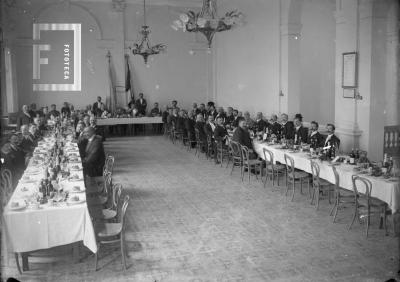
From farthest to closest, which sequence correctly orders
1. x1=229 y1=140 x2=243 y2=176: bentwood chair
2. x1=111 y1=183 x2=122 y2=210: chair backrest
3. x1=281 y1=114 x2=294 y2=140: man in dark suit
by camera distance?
x1=281 y1=114 x2=294 y2=140: man in dark suit → x1=229 y1=140 x2=243 y2=176: bentwood chair → x1=111 y1=183 x2=122 y2=210: chair backrest

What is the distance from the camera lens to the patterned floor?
5855mm

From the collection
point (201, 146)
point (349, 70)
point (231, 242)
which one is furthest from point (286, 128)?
point (231, 242)

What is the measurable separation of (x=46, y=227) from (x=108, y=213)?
1.15 metres

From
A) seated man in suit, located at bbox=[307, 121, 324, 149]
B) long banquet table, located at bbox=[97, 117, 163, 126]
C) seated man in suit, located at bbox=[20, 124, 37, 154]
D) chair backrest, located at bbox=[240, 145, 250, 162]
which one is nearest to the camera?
chair backrest, located at bbox=[240, 145, 250, 162]

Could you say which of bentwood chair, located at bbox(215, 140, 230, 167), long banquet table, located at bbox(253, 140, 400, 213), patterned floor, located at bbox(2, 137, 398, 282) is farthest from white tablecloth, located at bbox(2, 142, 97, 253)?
bentwood chair, located at bbox(215, 140, 230, 167)

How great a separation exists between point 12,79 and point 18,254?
43.2 feet

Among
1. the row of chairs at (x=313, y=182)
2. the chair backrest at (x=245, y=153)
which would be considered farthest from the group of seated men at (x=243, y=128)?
the chair backrest at (x=245, y=153)

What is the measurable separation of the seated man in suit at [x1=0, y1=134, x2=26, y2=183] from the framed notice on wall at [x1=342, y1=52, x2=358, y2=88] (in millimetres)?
7342

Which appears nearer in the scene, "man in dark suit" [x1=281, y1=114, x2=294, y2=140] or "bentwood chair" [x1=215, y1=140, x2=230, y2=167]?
"bentwood chair" [x1=215, y1=140, x2=230, y2=167]

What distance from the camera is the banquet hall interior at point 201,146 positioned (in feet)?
20.1

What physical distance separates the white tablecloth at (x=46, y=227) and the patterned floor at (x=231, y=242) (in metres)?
0.36

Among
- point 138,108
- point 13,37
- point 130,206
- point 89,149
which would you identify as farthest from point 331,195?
point 13,37

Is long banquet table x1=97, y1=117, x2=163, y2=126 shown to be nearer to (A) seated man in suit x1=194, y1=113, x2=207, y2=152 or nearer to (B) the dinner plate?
(A) seated man in suit x1=194, y1=113, x2=207, y2=152

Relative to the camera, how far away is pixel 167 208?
8766 millimetres
